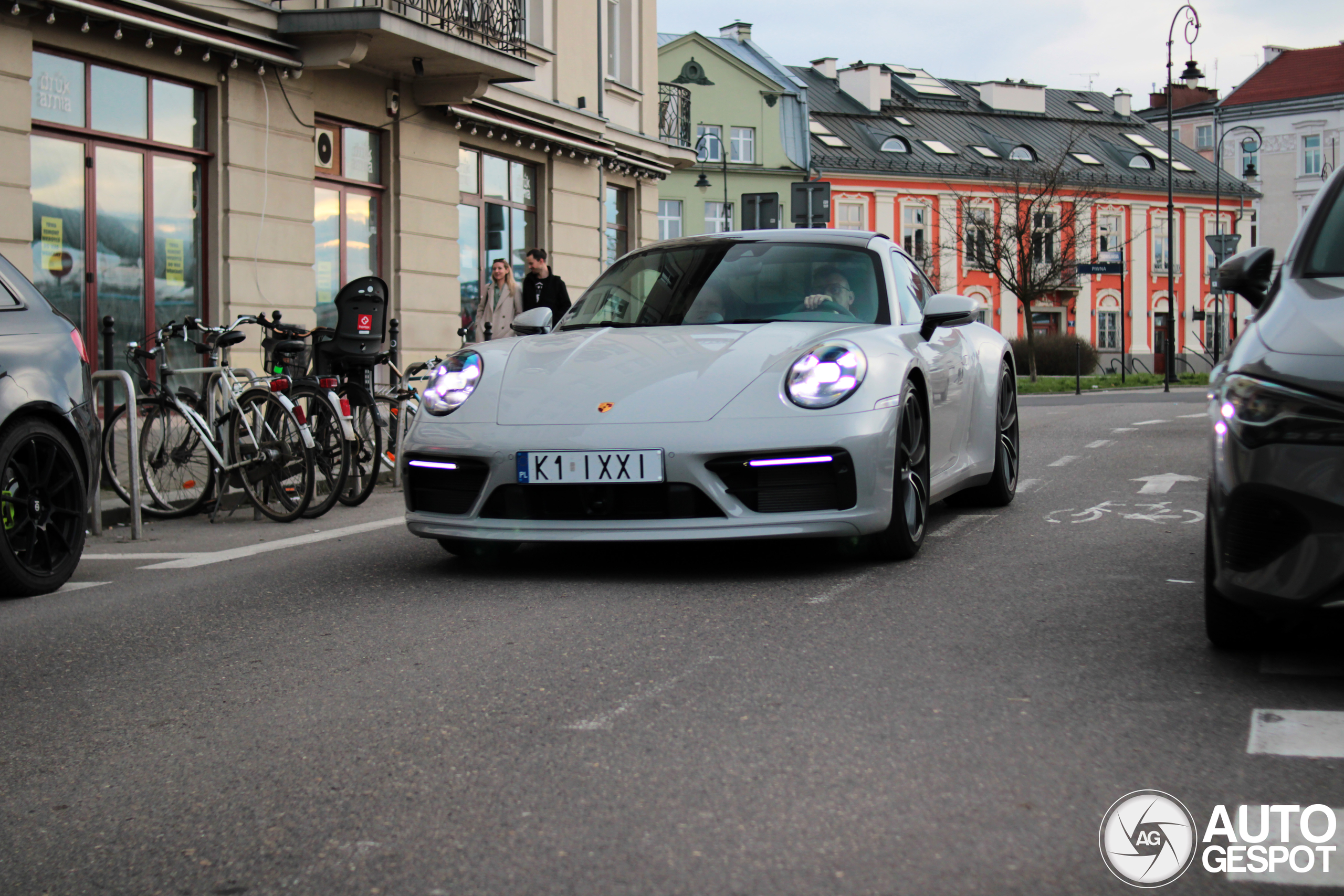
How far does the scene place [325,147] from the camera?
16797mm

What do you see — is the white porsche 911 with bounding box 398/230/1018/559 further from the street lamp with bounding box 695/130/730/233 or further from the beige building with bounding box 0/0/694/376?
the street lamp with bounding box 695/130/730/233

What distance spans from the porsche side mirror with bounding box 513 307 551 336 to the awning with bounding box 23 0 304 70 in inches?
302

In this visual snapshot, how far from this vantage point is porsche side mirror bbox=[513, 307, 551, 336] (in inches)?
272

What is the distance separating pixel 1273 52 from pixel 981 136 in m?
30.6

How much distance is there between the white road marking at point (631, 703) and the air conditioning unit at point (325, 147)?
1343cm

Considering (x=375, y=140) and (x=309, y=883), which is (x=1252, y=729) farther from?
(x=375, y=140)

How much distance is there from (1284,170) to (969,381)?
272 ft

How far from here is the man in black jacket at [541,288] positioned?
1427cm

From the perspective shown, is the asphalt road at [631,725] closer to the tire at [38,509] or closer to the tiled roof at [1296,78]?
the tire at [38,509]

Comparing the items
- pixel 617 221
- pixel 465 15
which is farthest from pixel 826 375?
pixel 617 221

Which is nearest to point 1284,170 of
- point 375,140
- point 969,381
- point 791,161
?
point 791,161

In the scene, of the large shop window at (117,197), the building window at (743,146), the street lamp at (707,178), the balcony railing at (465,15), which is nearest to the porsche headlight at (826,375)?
the large shop window at (117,197)

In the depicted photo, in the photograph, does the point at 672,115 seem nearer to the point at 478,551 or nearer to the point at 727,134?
the point at 478,551

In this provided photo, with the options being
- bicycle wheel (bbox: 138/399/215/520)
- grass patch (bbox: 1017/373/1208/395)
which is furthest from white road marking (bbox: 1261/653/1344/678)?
→ grass patch (bbox: 1017/373/1208/395)
